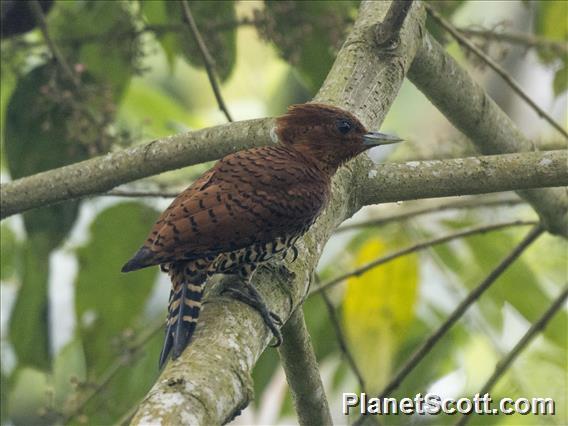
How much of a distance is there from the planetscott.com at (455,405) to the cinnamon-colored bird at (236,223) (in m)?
1.00

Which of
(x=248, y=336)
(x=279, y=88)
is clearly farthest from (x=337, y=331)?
(x=279, y=88)

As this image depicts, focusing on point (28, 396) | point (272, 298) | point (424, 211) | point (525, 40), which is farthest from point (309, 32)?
point (28, 396)

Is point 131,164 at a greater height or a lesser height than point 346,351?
greater

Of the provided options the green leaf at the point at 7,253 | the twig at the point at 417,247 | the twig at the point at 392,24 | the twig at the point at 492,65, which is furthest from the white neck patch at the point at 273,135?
the green leaf at the point at 7,253

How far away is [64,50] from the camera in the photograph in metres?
4.33

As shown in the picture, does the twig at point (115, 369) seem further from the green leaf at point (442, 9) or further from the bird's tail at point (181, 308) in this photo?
the green leaf at point (442, 9)

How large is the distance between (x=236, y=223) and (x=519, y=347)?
130 centimetres

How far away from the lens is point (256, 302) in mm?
2467

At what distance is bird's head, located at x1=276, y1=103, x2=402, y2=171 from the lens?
10.5 ft

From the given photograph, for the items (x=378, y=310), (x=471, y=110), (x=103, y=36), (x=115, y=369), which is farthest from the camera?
(x=103, y=36)

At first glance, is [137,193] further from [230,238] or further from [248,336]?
[248,336]

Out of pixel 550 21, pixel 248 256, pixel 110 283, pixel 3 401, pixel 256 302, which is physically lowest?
pixel 256 302

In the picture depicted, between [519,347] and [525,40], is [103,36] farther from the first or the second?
[519,347]

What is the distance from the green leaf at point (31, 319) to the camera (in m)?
3.92
